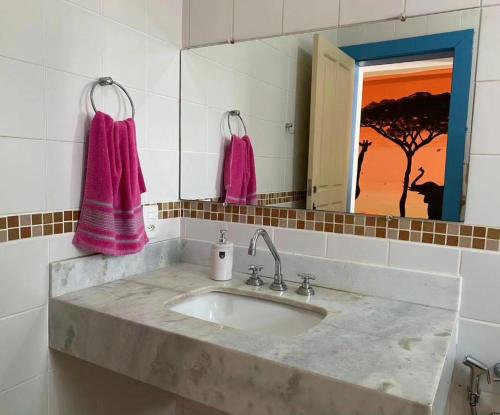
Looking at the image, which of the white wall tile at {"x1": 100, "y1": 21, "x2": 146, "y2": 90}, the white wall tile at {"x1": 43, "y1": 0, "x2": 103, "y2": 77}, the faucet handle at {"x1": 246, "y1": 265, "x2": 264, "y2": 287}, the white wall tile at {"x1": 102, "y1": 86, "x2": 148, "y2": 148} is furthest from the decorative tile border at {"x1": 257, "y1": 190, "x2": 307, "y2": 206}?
the white wall tile at {"x1": 43, "y1": 0, "x2": 103, "y2": 77}

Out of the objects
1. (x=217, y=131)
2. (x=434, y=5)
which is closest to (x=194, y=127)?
(x=217, y=131)

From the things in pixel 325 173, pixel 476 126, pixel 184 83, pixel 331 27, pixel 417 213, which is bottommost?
pixel 417 213

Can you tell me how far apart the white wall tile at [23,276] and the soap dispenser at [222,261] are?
493mm

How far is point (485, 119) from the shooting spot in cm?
107

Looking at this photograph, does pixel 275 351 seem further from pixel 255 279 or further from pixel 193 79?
pixel 193 79

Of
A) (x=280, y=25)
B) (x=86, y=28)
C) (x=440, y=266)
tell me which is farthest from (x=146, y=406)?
(x=280, y=25)

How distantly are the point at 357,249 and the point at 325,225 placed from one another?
0.41ft

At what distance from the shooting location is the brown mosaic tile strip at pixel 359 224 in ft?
3.62

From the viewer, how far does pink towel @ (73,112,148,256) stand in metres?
1.18

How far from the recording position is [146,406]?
1540 mm

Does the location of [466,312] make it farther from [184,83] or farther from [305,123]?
[184,83]

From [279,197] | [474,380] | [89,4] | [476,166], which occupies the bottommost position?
[474,380]

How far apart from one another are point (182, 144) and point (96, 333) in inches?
30.5

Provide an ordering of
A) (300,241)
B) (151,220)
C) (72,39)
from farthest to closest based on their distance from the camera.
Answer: (151,220) → (300,241) → (72,39)
